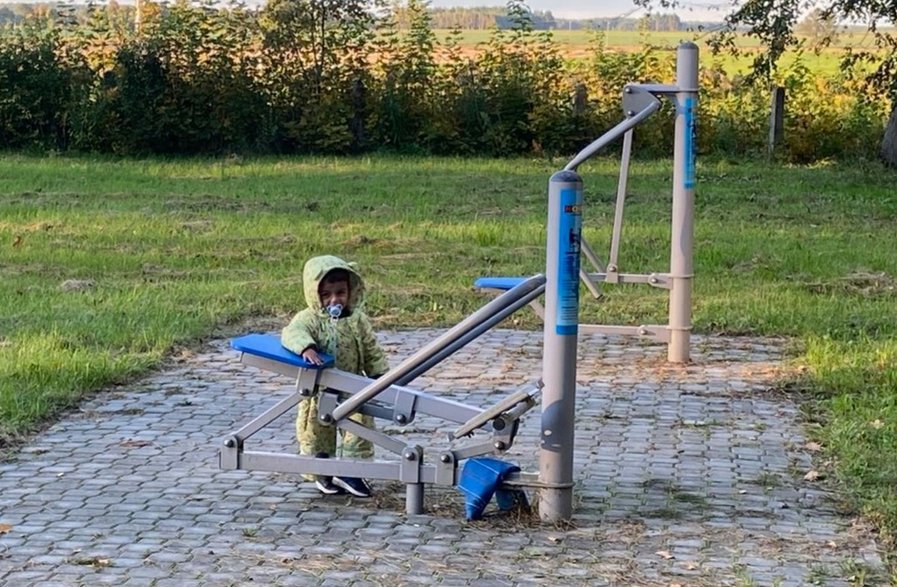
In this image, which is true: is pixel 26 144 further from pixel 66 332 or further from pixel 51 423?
pixel 51 423

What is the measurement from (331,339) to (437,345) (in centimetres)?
70

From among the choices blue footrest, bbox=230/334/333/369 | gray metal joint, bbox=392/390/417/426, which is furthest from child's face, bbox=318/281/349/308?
gray metal joint, bbox=392/390/417/426

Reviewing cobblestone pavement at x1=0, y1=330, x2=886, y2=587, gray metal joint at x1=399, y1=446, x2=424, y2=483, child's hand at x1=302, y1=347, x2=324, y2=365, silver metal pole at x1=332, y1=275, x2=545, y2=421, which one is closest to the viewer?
cobblestone pavement at x1=0, y1=330, x2=886, y2=587

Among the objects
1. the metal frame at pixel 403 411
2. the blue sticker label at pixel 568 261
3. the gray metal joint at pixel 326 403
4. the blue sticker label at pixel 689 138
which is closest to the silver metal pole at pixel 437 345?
the metal frame at pixel 403 411

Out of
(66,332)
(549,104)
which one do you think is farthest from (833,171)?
(66,332)

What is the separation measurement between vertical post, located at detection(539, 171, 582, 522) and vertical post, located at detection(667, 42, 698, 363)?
354 cm

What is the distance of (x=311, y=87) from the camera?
27.6 meters

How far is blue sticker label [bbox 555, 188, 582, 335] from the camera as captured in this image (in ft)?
17.9

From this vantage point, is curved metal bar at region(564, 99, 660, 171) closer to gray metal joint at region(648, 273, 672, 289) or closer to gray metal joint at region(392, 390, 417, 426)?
gray metal joint at region(648, 273, 672, 289)

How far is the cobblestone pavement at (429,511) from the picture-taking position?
5109 mm

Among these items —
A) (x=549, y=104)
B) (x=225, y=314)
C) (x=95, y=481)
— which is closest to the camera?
(x=95, y=481)

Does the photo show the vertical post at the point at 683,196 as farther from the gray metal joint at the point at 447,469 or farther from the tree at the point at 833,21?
the tree at the point at 833,21

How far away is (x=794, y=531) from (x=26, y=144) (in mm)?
23822

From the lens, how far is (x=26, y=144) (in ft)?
89.6
